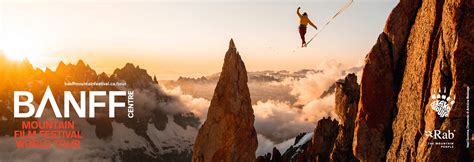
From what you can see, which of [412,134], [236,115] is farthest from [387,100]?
[236,115]

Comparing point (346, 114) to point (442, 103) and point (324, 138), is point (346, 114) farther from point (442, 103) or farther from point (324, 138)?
point (442, 103)

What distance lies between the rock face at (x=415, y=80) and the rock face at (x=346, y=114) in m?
33.4

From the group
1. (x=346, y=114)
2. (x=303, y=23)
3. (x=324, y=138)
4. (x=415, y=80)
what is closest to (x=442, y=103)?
(x=415, y=80)

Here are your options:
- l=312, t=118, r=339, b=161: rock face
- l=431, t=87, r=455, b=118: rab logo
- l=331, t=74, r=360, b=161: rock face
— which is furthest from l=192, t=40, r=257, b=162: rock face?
l=312, t=118, r=339, b=161: rock face

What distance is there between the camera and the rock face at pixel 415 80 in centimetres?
3156

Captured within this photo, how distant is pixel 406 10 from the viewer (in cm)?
3859

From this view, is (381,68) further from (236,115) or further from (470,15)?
(236,115)

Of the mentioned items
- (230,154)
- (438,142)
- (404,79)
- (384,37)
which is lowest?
(230,154)

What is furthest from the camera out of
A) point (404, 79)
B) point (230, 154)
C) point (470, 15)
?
point (230, 154)

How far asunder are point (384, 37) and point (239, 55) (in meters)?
26.3

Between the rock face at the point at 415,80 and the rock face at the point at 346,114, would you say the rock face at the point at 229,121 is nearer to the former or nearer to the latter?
the rock face at the point at 346,114

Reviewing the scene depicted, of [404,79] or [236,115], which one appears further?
[236,115]

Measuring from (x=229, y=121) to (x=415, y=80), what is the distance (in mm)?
29678

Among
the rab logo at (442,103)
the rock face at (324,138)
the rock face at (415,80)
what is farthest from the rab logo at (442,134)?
the rock face at (324,138)
